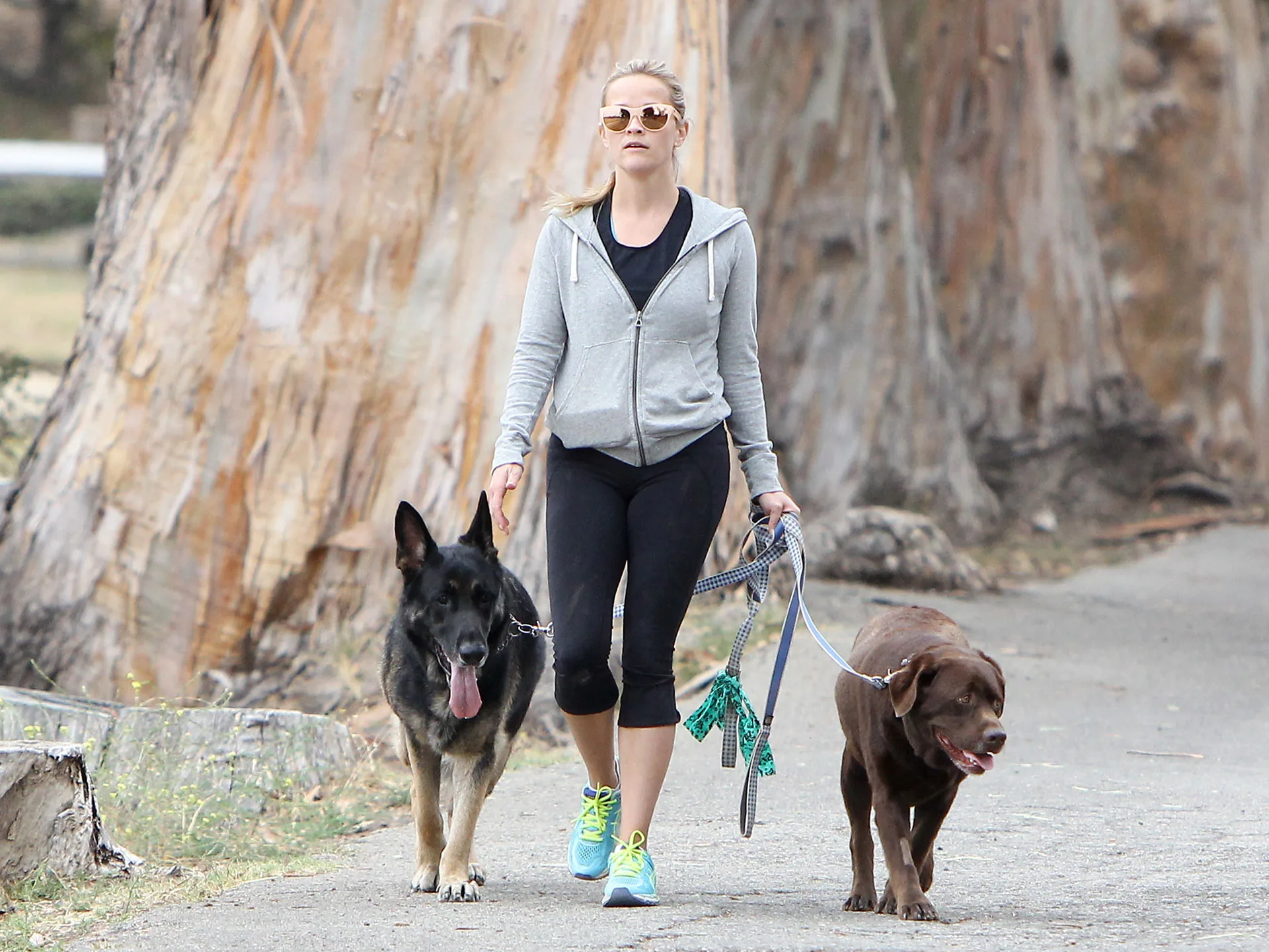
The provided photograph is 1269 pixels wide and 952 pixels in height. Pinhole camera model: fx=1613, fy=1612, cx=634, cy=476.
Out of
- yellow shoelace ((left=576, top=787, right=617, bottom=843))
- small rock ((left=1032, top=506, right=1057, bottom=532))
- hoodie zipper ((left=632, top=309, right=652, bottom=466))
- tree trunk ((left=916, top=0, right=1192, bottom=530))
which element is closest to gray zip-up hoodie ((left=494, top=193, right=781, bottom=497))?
hoodie zipper ((left=632, top=309, right=652, bottom=466))

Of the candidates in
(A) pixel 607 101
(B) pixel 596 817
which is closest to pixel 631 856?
(B) pixel 596 817

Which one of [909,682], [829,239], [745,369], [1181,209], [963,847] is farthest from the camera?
[1181,209]

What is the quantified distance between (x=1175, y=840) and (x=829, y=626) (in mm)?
3845

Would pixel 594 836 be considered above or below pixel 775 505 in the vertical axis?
below

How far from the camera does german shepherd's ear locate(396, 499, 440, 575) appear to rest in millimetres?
4918

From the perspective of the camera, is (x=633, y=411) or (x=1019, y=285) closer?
(x=633, y=411)

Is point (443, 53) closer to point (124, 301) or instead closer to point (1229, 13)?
point (124, 301)

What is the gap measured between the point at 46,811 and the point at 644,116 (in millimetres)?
2853

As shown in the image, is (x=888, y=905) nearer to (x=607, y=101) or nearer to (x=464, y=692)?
(x=464, y=692)

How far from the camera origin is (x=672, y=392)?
4703 millimetres

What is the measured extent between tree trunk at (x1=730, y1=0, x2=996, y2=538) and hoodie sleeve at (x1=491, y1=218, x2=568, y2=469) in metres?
9.28

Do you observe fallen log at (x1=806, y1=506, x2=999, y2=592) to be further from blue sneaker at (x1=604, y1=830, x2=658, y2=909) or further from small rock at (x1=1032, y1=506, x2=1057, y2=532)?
blue sneaker at (x1=604, y1=830, x2=658, y2=909)

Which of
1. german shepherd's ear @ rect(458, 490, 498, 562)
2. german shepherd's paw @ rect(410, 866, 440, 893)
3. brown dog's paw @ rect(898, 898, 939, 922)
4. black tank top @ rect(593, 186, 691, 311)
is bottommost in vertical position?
german shepherd's paw @ rect(410, 866, 440, 893)

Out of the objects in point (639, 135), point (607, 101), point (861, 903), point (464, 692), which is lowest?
point (861, 903)
